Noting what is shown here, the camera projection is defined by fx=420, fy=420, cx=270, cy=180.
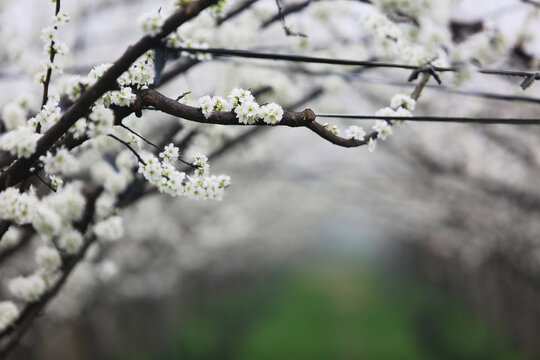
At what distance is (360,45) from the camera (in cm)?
543

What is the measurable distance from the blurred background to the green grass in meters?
0.08

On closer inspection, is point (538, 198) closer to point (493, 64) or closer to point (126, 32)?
point (493, 64)

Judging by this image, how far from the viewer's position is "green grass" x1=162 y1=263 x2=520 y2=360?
11.4m

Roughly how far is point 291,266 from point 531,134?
22.3 meters

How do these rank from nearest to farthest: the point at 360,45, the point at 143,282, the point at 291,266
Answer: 1. the point at 360,45
2. the point at 143,282
3. the point at 291,266

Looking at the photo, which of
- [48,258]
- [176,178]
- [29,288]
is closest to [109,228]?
[48,258]

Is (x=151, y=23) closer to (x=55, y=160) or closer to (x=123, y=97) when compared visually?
(x=123, y=97)

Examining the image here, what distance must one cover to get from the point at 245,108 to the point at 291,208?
58.6 ft

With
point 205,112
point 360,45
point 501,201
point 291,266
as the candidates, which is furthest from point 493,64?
point 291,266

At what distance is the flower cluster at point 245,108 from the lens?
231 cm

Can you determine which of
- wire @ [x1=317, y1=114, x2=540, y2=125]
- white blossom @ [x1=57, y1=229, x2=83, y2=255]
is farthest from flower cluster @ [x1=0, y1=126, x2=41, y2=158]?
white blossom @ [x1=57, y1=229, x2=83, y2=255]

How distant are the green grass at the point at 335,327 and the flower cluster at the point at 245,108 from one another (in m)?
10.1

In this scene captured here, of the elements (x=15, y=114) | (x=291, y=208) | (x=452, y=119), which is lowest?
(x=15, y=114)

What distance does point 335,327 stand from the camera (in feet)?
46.9
